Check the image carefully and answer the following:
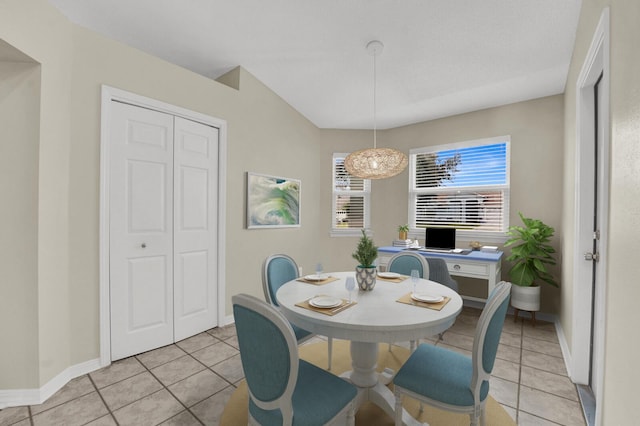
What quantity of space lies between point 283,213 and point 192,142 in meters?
1.48

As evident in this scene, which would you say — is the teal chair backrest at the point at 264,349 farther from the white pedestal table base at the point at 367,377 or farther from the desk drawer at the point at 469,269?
the desk drawer at the point at 469,269

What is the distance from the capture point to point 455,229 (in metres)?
3.76

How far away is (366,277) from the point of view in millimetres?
1904

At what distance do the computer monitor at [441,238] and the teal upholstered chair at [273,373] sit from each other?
9.63 feet

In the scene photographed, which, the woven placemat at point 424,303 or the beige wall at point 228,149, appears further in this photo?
the beige wall at point 228,149

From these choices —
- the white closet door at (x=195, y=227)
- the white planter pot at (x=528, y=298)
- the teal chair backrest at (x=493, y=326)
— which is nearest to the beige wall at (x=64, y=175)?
the white closet door at (x=195, y=227)

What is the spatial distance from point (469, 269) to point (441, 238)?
2.16ft

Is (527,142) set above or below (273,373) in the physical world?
above

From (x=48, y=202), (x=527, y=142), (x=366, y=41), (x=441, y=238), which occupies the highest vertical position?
(x=366, y=41)

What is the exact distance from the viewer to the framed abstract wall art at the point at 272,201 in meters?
3.45

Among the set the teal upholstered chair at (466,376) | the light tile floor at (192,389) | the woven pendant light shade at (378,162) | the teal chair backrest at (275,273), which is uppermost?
the woven pendant light shade at (378,162)

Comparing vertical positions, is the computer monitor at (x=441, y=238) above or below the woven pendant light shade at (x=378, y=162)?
below

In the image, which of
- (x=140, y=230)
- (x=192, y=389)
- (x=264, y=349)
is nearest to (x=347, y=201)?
(x=140, y=230)

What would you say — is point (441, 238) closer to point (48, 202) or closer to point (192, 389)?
point (192, 389)
